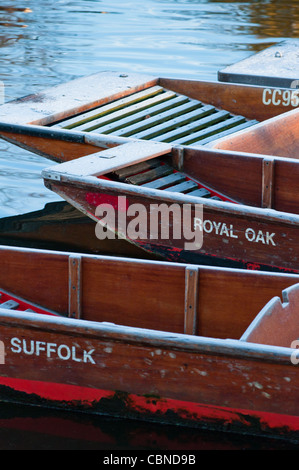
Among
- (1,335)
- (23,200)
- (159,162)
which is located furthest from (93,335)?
(23,200)

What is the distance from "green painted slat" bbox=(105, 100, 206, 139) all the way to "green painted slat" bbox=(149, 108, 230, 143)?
107mm

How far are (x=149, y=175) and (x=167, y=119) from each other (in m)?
1.34

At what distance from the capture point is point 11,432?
4.36 meters

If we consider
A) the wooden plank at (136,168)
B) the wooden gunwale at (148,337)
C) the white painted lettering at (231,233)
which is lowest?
the white painted lettering at (231,233)

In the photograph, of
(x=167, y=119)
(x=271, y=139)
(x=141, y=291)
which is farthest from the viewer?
(x=167, y=119)

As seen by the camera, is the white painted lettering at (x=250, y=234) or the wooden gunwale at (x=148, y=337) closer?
the wooden gunwale at (x=148, y=337)

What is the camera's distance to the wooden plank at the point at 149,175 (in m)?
6.35

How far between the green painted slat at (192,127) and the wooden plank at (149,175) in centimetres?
63

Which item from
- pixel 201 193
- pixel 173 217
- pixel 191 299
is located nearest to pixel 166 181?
pixel 201 193

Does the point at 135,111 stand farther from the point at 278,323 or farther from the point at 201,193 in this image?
the point at 278,323

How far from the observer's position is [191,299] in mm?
4672

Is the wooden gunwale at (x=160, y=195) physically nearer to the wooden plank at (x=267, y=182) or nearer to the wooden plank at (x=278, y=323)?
the wooden plank at (x=267, y=182)

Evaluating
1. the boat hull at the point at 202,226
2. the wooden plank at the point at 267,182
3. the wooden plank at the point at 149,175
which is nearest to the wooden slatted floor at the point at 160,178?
the wooden plank at the point at 149,175
